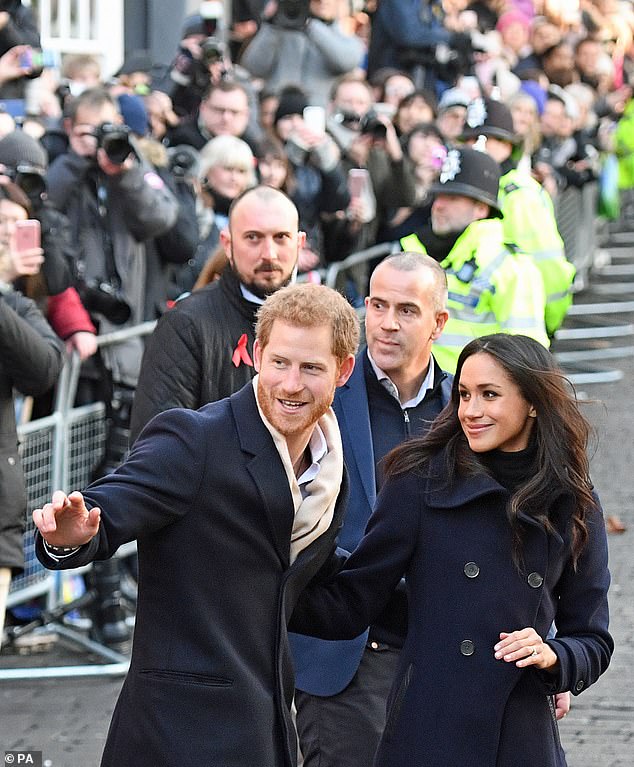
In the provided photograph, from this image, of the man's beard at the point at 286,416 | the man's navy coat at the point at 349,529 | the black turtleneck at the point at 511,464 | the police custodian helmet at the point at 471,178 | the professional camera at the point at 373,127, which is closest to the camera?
the man's beard at the point at 286,416

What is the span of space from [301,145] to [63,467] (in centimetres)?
299

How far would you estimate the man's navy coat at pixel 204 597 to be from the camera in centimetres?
355

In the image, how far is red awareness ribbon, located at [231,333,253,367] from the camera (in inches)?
217

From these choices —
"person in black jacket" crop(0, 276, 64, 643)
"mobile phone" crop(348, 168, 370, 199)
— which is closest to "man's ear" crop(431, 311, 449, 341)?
"person in black jacket" crop(0, 276, 64, 643)

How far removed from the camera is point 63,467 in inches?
276

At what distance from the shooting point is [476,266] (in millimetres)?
6594

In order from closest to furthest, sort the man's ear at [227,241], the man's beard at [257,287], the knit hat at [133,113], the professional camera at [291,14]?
the man's beard at [257,287], the man's ear at [227,241], the knit hat at [133,113], the professional camera at [291,14]

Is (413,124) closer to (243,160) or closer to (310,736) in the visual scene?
(243,160)

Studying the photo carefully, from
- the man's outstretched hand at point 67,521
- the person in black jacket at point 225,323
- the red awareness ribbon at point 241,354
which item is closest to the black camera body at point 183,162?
the person in black jacket at point 225,323

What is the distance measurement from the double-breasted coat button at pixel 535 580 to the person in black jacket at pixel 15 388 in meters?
2.67

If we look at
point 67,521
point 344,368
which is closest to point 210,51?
point 344,368

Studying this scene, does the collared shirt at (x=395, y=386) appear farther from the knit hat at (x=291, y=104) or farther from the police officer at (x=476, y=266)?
the knit hat at (x=291, y=104)

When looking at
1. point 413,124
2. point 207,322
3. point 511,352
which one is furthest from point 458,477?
point 413,124

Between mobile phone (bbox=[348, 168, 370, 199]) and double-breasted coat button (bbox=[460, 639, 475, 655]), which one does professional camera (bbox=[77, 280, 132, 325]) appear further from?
double-breasted coat button (bbox=[460, 639, 475, 655])
